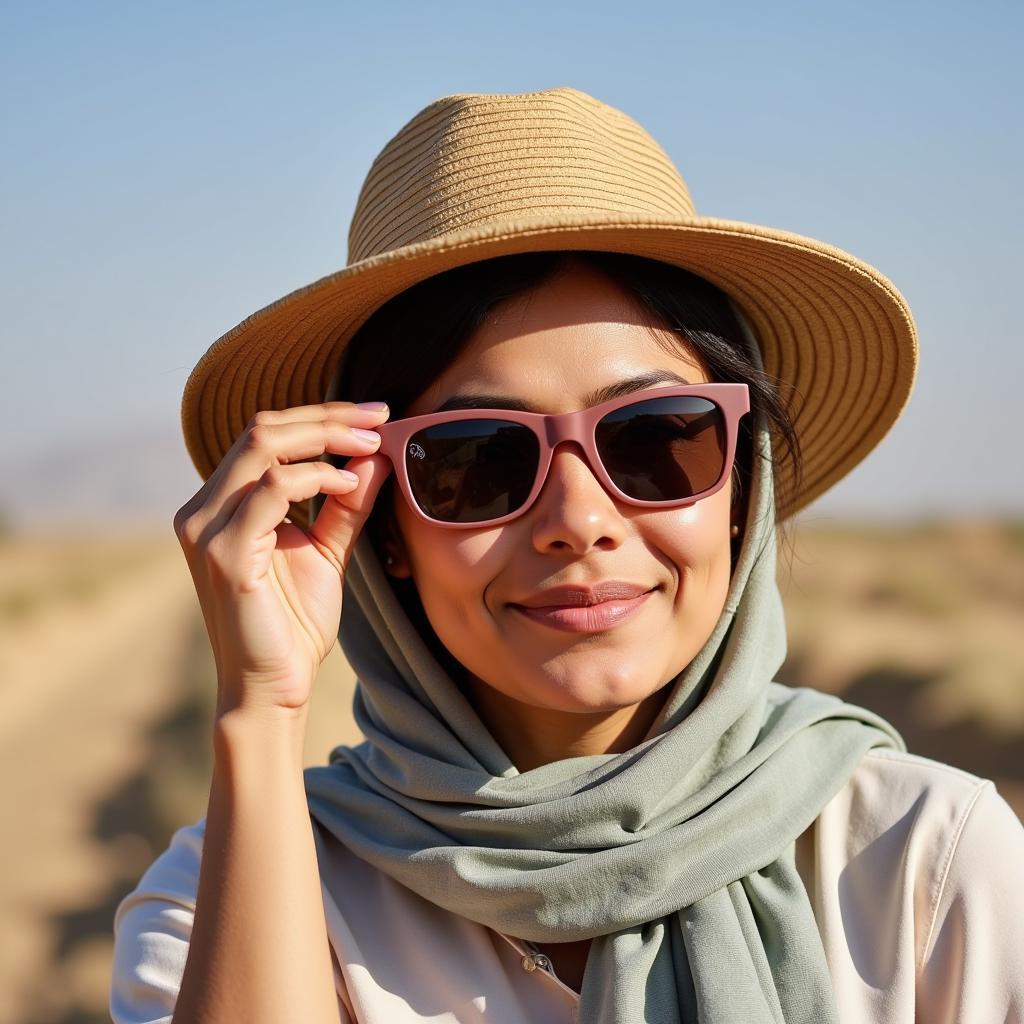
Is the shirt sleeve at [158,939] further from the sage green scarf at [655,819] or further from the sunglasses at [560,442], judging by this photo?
the sunglasses at [560,442]

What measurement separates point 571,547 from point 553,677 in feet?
0.83

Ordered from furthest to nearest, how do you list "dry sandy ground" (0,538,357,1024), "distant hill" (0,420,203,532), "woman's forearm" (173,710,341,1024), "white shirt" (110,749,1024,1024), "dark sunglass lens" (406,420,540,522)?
"distant hill" (0,420,203,532) < "dry sandy ground" (0,538,357,1024) < "dark sunglass lens" (406,420,540,522) < "white shirt" (110,749,1024,1024) < "woman's forearm" (173,710,341,1024)

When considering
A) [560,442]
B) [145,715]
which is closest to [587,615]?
[560,442]

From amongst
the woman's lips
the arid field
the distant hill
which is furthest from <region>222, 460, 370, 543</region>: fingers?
the distant hill

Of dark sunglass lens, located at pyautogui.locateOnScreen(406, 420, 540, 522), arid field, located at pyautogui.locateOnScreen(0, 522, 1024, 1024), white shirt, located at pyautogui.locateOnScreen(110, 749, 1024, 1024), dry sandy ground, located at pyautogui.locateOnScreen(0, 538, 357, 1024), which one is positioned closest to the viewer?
white shirt, located at pyautogui.locateOnScreen(110, 749, 1024, 1024)

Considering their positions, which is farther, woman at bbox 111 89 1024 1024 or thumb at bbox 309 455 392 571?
thumb at bbox 309 455 392 571

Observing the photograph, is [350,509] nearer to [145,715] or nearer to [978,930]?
[978,930]

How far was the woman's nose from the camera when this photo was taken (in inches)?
101

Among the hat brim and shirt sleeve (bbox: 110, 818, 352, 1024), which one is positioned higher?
the hat brim

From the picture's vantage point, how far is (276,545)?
8.91 feet

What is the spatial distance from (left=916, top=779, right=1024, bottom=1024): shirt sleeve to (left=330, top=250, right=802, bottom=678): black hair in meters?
0.80

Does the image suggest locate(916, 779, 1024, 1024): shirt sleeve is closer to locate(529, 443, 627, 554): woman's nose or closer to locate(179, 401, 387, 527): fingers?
locate(529, 443, 627, 554): woman's nose

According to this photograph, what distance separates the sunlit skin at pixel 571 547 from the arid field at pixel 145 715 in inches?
14.0

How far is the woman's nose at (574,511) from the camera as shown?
2.55 metres
